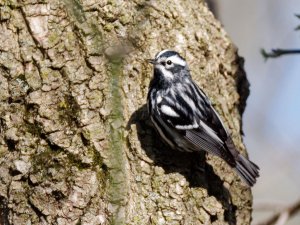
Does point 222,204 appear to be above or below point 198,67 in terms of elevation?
below

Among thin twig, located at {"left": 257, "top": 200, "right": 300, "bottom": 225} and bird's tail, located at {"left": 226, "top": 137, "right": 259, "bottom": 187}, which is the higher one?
bird's tail, located at {"left": 226, "top": 137, "right": 259, "bottom": 187}

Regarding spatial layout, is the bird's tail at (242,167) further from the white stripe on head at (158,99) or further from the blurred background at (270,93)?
the blurred background at (270,93)

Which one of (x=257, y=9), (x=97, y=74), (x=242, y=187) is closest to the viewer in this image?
(x=97, y=74)

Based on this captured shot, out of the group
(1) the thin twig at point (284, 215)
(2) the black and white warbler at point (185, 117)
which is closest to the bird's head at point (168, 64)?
(2) the black and white warbler at point (185, 117)

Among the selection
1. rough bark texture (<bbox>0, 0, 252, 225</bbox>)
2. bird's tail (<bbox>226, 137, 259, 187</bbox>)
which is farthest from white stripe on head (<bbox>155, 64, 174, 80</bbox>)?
bird's tail (<bbox>226, 137, 259, 187</bbox>)

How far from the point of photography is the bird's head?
16.9 feet

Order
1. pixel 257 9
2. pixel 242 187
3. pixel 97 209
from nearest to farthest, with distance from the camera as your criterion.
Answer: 1. pixel 97 209
2. pixel 242 187
3. pixel 257 9

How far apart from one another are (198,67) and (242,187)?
970mm

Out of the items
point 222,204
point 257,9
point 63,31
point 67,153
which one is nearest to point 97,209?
point 67,153

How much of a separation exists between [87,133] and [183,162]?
0.76 meters

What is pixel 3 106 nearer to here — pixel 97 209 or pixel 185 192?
pixel 97 209

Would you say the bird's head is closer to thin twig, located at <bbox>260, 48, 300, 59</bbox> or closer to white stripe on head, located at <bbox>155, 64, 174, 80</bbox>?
white stripe on head, located at <bbox>155, 64, 174, 80</bbox>

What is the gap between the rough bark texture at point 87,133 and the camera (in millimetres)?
4754

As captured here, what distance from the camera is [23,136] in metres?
4.87
